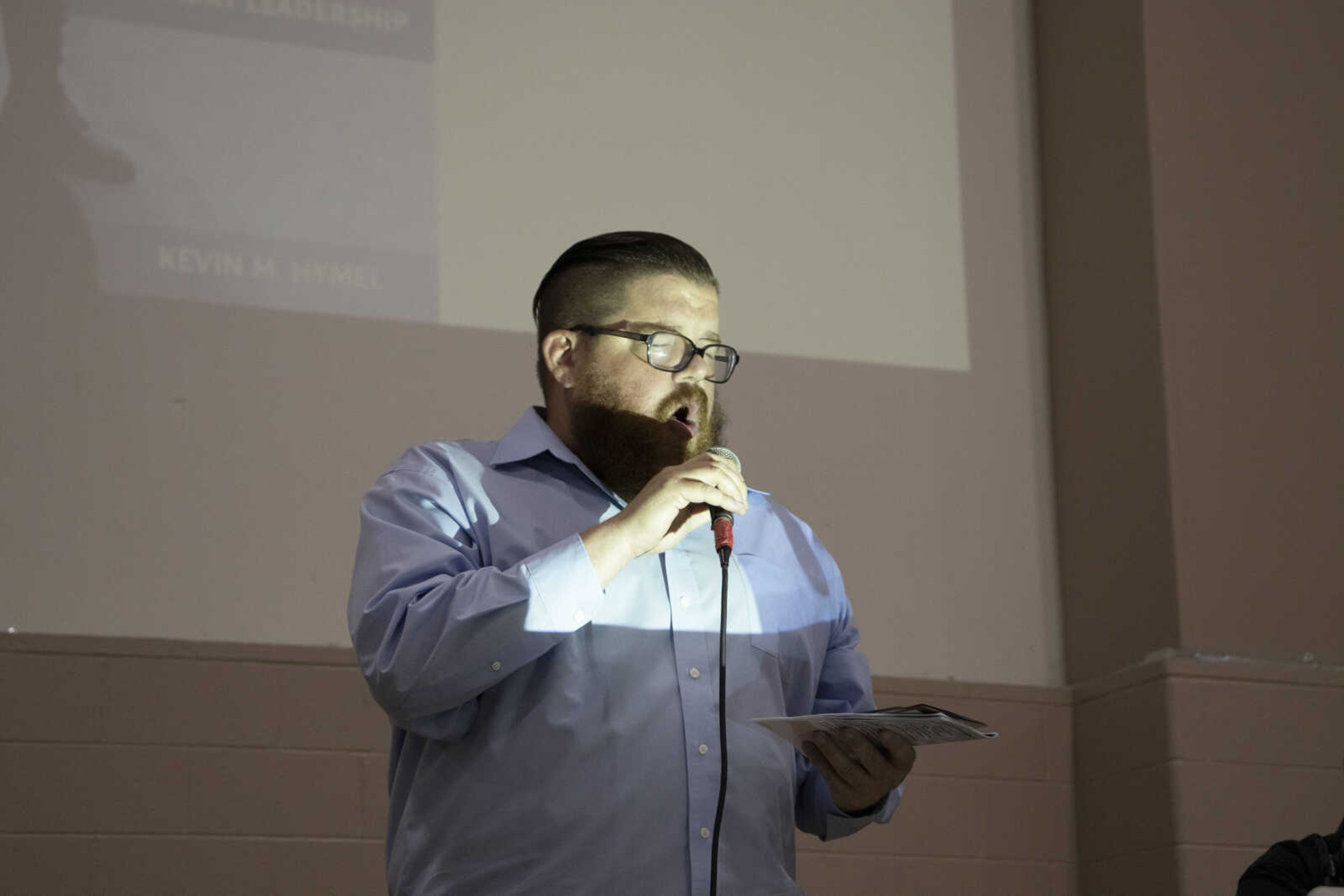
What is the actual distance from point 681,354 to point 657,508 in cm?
44

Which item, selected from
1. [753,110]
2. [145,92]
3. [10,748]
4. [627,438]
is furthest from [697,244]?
[10,748]

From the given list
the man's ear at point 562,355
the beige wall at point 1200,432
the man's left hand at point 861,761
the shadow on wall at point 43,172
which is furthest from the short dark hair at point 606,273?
the beige wall at point 1200,432

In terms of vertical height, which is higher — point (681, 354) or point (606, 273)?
point (606, 273)

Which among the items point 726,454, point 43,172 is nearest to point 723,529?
point 726,454

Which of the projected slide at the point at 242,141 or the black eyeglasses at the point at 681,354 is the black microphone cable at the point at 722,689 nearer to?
the black eyeglasses at the point at 681,354

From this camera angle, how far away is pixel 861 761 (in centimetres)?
197

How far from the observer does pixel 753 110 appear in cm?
405

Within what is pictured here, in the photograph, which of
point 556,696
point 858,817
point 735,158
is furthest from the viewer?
point 735,158

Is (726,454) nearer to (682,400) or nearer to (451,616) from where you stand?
(682,400)

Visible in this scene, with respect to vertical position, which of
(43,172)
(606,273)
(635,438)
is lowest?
(635,438)

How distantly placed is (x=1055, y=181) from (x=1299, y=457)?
1040 mm

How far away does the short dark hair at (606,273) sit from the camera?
233 centimetres

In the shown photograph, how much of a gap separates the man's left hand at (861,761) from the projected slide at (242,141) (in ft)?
6.42

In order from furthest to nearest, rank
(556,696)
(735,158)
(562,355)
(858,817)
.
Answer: (735,158) < (562,355) < (858,817) < (556,696)
